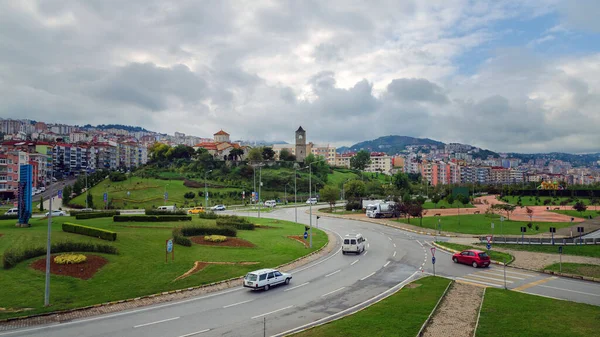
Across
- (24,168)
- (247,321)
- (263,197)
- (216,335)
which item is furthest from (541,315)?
(263,197)

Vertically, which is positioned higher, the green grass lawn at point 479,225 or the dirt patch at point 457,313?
the green grass lawn at point 479,225

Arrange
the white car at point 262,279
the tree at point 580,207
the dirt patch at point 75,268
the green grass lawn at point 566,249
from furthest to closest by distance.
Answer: the tree at point 580,207, the green grass lawn at point 566,249, the dirt patch at point 75,268, the white car at point 262,279

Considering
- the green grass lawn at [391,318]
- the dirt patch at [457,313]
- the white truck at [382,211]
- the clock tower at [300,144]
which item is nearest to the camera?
the green grass lawn at [391,318]

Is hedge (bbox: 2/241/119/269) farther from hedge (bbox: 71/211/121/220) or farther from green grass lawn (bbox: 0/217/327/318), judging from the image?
hedge (bbox: 71/211/121/220)

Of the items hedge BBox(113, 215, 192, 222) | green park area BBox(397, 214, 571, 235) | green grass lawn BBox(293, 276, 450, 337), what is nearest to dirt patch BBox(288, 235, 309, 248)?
hedge BBox(113, 215, 192, 222)

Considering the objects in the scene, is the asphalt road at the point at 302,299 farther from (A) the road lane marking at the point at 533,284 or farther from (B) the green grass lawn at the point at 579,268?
(B) the green grass lawn at the point at 579,268

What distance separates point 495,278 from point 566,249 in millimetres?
14230

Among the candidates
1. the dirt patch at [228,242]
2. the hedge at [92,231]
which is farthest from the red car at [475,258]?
the hedge at [92,231]

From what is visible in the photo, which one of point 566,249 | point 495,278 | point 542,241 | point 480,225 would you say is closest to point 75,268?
point 495,278

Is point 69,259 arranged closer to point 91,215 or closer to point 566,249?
point 91,215

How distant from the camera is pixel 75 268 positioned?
969 inches

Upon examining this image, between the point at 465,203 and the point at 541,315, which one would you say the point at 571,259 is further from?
the point at 465,203

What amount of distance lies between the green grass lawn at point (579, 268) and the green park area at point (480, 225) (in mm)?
18998

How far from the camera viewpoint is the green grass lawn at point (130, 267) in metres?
21.1
